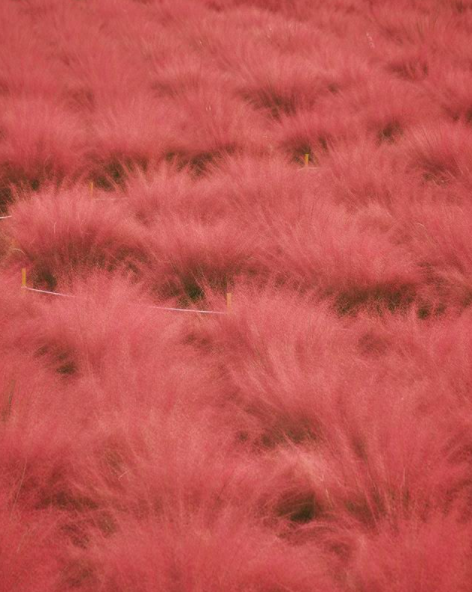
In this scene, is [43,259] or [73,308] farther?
[43,259]

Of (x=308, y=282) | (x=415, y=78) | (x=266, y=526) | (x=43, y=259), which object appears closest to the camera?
(x=266, y=526)

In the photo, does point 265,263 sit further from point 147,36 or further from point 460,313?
point 147,36

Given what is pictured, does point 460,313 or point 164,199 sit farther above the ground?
point 164,199

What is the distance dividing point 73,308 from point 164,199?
98 cm

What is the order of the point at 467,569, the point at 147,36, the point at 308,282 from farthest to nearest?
the point at 147,36 → the point at 308,282 → the point at 467,569

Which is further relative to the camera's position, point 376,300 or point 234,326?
point 376,300

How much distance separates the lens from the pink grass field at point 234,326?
4.08 ft

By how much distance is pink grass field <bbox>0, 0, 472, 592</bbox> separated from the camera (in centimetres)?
124

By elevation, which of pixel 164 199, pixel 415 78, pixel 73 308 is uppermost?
pixel 415 78

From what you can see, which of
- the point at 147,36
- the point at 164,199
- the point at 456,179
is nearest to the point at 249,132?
the point at 164,199

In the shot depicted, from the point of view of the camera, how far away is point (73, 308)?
6.68 ft

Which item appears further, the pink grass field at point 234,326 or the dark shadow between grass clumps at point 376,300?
the dark shadow between grass clumps at point 376,300

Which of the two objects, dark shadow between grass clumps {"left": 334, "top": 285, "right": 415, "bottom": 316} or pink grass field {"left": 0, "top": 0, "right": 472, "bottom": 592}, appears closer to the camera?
pink grass field {"left": 0, "top": 0, "right": 472, "bottom": 592}

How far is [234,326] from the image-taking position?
2.01m
